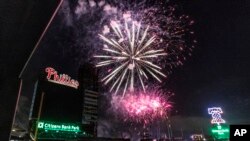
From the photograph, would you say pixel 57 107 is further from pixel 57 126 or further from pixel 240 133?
pixel 240 133

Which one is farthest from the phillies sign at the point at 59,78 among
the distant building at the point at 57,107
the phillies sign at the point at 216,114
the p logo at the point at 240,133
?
the p logo at the point at 240,133

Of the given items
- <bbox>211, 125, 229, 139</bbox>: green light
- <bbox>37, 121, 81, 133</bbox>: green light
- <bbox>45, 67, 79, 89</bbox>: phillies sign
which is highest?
<bbox>45, 67, 79, 89</bbox>: phillies sign

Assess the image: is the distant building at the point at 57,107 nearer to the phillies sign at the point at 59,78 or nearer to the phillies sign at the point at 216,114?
the phillies sign at the point at 59,78

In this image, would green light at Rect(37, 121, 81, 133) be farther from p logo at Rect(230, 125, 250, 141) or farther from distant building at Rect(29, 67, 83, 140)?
p logo at Rect(230, 125, 250, 141)

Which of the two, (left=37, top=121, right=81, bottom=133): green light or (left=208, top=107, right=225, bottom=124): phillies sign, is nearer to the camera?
(left=37, top=121, right=81, bottom=133): green light

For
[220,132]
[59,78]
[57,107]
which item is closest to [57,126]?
[57,107]

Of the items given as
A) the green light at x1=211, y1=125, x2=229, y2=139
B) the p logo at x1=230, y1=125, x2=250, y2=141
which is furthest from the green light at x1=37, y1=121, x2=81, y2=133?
the p logo at x1=230, y1=125, x2=250, y2=141

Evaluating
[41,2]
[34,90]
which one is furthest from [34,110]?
[41,2]
